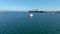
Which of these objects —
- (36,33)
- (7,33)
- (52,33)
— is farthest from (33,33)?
(7,33)

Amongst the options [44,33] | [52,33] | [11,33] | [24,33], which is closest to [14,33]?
[11,33]

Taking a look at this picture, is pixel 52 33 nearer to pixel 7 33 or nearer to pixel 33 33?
pixel 33 33

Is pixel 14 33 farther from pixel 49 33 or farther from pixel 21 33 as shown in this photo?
pixel 49 33

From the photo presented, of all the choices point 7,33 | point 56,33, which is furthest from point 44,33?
point 7,33

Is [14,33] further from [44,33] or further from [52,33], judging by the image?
[52,33]

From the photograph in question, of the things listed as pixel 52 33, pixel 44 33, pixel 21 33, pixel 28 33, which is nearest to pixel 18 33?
pixel 21 33

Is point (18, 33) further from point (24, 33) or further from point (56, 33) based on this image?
point (56, 33)
